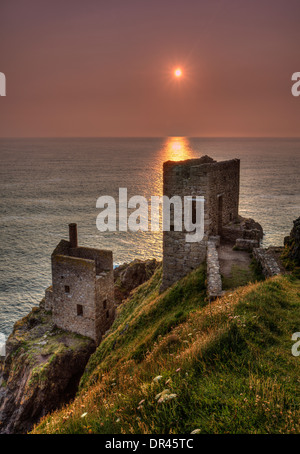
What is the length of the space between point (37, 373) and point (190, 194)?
1809 cm

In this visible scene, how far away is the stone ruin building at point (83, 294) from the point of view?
28.0 metres

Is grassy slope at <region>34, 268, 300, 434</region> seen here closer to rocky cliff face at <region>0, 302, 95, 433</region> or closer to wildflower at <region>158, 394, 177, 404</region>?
wildflower at <region>158, 394, 177, 404</region>

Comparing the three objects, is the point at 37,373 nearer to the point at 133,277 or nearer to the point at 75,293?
the point at 75,293

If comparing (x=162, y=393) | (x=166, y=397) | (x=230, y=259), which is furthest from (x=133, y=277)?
(x=166, y=397)

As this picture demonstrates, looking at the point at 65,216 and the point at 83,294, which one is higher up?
the point at 65,216

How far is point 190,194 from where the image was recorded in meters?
19.8

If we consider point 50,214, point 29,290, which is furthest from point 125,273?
point 50,214

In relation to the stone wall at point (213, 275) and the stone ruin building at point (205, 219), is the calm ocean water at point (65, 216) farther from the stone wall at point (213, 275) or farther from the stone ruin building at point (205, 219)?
the stone wall at point (213, 275)

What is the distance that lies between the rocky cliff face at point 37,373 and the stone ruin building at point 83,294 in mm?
1173

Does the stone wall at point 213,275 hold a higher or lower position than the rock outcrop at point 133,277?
higher

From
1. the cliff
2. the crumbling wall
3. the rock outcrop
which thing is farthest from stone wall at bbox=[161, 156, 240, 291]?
the rock outcrop

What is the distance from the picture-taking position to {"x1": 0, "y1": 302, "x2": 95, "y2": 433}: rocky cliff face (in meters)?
24.1

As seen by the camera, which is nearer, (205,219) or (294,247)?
(294,247)

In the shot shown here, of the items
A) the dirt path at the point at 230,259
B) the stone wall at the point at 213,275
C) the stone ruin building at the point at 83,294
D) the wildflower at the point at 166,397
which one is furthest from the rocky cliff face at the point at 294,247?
the stone ruin building at the point at 83,294
